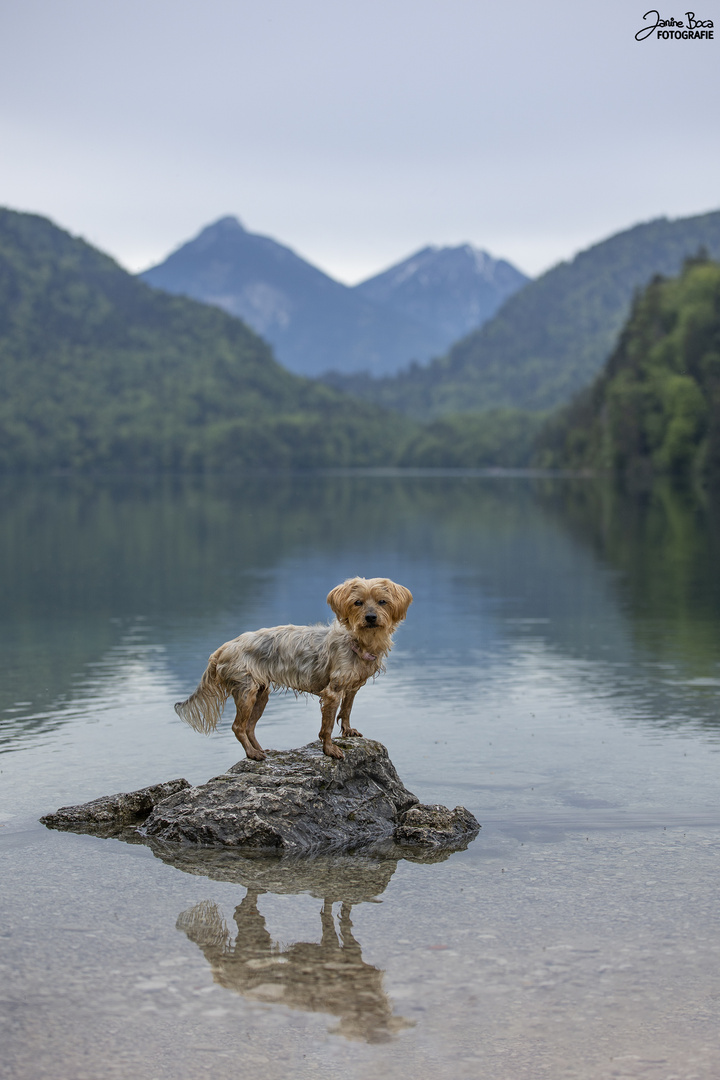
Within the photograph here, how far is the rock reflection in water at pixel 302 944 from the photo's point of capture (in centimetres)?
725

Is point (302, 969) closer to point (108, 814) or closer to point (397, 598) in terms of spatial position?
point (397, 598)

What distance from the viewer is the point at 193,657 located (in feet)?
70.0

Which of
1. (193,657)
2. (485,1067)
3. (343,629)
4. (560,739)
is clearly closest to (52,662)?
(193,657)

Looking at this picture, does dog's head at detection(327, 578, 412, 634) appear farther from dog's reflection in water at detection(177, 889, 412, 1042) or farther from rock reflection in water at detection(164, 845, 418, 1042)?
dog's reflection in water at detection(177, 889, 412, 1042)

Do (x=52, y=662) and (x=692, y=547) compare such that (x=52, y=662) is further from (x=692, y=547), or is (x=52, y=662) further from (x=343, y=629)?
(x=692, y=547)

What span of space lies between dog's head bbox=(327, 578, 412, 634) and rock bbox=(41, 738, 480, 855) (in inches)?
56.5

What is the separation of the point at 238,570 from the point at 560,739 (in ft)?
79.8

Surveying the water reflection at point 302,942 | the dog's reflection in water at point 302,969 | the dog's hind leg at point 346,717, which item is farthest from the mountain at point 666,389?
the dog's reflection in water at point 302,969

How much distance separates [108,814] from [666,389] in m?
134

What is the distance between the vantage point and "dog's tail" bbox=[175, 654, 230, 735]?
11469 millimetres

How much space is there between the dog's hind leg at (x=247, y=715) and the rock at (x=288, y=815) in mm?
121

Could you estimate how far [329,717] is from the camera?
10.8 m

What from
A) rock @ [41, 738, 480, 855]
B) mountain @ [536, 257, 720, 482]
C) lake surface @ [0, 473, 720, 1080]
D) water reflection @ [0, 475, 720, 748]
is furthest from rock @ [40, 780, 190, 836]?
mountain @ [536, 257, 720, 482]

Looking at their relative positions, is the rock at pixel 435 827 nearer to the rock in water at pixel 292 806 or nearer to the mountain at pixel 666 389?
the rock in water at pixel 292 806
